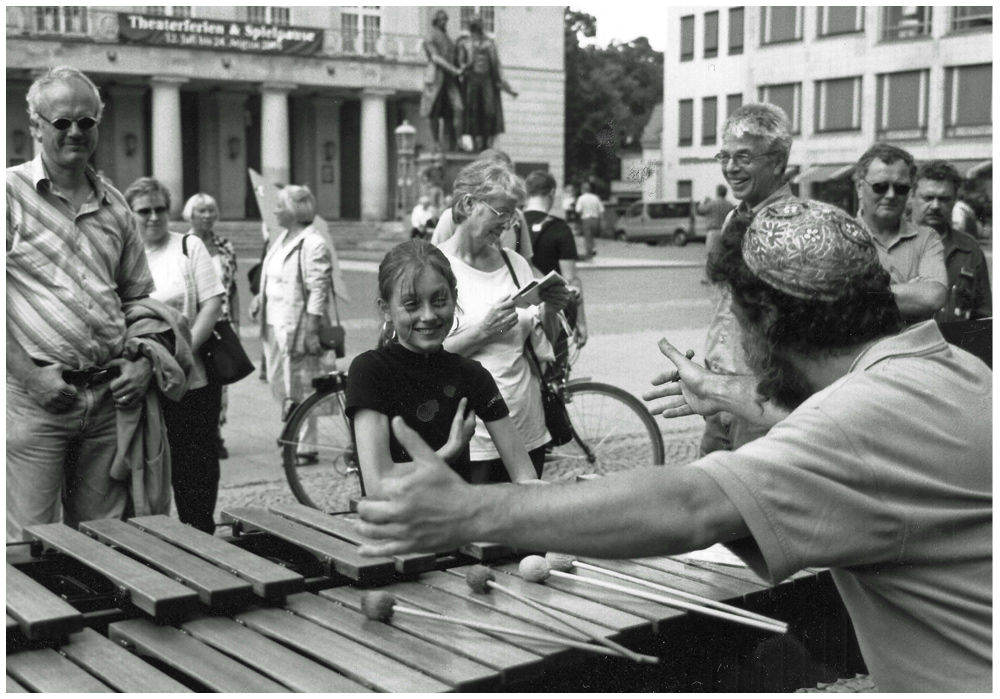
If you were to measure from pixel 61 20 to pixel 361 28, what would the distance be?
10.0 meters

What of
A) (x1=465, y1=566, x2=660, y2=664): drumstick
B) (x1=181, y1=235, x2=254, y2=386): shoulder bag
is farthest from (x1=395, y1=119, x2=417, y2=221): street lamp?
(x1=465, y1=566, x2=660, y2=664): drumstick

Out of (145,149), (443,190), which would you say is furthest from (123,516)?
(145,149)

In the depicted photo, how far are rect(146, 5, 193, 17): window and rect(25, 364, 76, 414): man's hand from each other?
3652 centimetres

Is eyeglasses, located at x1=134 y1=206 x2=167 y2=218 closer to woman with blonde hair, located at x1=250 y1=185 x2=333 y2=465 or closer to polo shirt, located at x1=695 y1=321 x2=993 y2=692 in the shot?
woman with blonde hair, located at x1=250 y1=185 x2=333 y2=465

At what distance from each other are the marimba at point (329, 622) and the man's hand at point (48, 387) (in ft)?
2.85

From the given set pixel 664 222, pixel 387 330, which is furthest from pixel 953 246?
pixel 664 222

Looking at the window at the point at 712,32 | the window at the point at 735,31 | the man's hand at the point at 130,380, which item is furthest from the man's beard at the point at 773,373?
the window at the point at 712,32

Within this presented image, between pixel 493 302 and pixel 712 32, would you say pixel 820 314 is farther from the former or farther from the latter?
pixel 712 32

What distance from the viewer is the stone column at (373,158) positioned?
40938 mm

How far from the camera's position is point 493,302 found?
184 inches

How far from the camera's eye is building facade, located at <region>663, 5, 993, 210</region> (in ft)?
103

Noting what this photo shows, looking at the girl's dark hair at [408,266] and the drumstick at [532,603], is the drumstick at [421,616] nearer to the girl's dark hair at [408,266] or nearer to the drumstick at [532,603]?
the drumstick at [532,603]

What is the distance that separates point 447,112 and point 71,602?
22.7m

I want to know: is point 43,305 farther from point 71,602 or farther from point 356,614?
point 356,614
